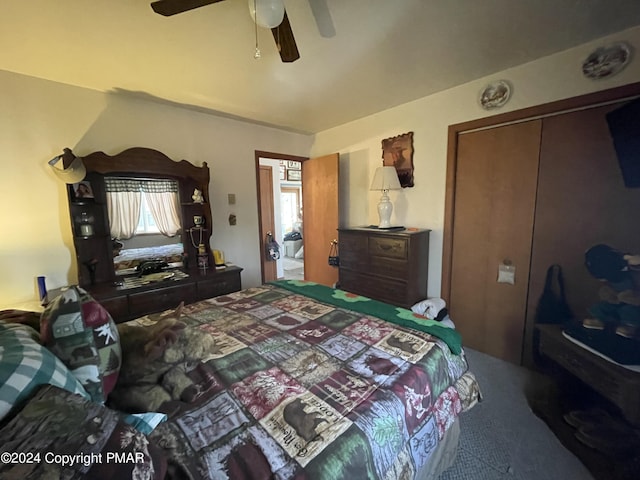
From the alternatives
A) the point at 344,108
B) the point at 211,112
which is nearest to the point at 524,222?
the point at 344,108

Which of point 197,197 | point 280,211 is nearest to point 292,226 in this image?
point 280,211

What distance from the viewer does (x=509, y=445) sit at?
4.91 feet

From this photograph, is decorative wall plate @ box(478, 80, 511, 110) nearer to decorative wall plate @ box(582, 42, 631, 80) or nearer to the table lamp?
decorative wall plate @ box(582, 42, 631, 80)

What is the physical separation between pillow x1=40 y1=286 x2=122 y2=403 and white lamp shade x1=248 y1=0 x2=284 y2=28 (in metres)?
1.35

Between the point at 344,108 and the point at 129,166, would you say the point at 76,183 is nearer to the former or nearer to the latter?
the point at 129,166

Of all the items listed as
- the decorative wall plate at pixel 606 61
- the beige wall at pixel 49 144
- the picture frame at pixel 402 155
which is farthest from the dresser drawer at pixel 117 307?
the decorative wall plate at pixel 606 61

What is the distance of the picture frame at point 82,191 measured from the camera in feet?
7.06

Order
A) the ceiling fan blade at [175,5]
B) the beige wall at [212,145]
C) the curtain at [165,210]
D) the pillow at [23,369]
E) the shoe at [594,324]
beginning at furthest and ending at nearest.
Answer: the curtain at [165,210]
the beige wall at [212,145]
the shoe at [594,324]
the ceiling fan blade at [175,5]
the pillow at [23,369]

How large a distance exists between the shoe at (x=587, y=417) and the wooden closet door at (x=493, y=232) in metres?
0.62

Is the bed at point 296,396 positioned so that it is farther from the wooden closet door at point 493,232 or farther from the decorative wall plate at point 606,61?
the decorative wall plate at point 606,61

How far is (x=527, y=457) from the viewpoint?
1.42m


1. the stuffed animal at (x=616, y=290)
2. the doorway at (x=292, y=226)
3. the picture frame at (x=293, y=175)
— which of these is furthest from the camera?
the picture frame at (x=293, y=175)

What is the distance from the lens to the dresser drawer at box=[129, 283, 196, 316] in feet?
7.19

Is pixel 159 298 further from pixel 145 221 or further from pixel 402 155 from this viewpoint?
pixel 402 155
